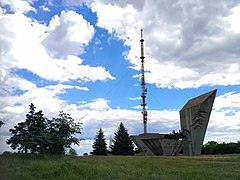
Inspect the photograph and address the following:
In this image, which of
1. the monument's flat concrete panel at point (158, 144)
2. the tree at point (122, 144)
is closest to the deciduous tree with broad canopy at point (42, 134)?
the monument's flat concrete panel at point (158, 144)

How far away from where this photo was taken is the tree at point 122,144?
56.5 m

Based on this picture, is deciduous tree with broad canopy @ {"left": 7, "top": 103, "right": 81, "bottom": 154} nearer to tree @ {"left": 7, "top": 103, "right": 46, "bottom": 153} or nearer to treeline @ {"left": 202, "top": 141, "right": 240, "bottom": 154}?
tree @ {"left": 7, "top": 103, "right": 46, "bottom": 153}

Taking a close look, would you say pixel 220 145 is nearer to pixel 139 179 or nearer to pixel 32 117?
pixel 32 117

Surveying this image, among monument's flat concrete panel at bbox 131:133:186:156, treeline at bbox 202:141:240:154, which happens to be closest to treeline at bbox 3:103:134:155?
monument's flat concrete panel at bbox 131:133:186:156

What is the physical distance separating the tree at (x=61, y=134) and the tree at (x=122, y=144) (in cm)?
2311

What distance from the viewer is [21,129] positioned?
3148cm

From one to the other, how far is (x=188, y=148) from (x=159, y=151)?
13.8 ft

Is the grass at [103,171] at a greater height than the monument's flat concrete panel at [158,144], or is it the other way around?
the monument's flat concrete panel at [158,144]

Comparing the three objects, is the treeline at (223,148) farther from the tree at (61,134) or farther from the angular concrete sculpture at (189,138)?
the tree at (61,134)

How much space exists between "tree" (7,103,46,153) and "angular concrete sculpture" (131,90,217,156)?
65.0ft

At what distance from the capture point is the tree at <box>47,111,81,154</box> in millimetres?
33000

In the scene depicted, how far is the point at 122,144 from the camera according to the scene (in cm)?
5722

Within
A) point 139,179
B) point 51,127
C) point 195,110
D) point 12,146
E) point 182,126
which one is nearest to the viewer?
point 139,179

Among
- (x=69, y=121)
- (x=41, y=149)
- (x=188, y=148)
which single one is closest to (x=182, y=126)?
(x=188, y=148)
